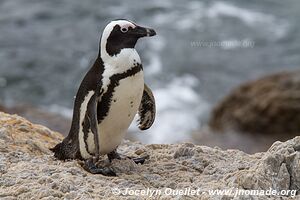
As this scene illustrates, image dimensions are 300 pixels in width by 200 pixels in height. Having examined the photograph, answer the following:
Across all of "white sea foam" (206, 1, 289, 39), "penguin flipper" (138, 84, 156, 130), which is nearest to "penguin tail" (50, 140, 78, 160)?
"penguin flipper" (138, 84, 156, 130)

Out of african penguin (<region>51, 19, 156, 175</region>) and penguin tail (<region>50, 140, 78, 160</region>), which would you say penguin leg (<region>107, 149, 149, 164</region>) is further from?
penguin tail (<region>50, 140, 78, 160</region>)

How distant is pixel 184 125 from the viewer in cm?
1293

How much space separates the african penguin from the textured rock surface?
0.13 m

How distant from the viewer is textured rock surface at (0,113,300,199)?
4.09 metres

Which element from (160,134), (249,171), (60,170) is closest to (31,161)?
(60,170)

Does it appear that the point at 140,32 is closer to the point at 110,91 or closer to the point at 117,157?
the point at 110,91

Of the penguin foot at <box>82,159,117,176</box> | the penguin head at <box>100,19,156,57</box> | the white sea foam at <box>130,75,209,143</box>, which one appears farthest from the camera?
the white sea foam at <box>130,75,209,143</box>

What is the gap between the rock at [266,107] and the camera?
35.6 ft

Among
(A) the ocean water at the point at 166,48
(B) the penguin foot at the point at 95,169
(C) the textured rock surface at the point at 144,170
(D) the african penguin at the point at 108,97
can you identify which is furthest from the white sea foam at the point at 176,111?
(B) the penguin foot at the point at 95,169

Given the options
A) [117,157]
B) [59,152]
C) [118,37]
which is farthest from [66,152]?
[118,37]

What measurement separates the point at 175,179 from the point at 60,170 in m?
0.70

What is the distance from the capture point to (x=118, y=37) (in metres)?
4.75

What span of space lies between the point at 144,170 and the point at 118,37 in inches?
34.2

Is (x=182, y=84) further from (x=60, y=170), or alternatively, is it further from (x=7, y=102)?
(x=60, y=170)
